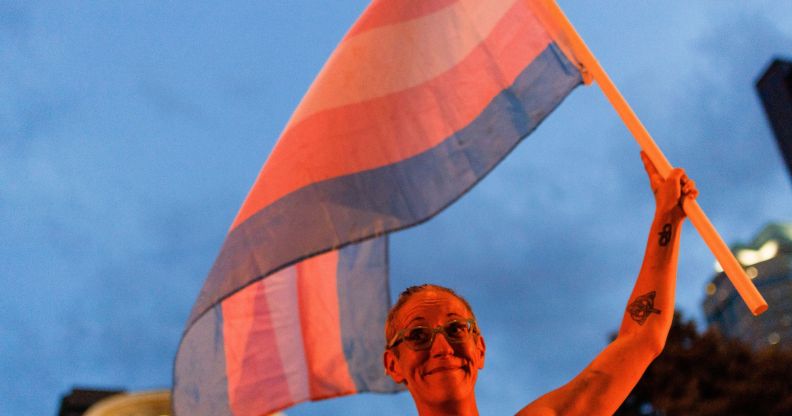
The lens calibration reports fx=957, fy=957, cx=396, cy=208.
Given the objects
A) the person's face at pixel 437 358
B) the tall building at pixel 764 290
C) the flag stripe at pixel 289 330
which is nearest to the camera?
the person's face at pixel 437 358

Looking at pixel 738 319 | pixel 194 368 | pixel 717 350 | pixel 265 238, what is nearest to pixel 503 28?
pixel 265 238

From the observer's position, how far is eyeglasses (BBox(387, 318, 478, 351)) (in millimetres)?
3055

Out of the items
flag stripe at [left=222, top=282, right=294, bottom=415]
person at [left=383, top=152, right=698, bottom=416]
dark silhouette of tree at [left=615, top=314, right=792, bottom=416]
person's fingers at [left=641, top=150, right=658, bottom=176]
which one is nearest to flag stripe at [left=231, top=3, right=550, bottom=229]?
flag stripe at [left=222, top=282, right=294, bottom=415]

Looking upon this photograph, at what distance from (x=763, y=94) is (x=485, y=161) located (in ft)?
65.6

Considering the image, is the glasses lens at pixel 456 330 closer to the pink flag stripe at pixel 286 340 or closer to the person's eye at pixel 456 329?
the person's eye at pixel 456 329

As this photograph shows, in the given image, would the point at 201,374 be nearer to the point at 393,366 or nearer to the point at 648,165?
the point at 393,366

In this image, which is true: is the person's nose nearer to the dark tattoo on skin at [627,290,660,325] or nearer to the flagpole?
the dark tattoo on skin at [627,290,660,325]

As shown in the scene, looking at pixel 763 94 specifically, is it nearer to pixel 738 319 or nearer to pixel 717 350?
pixel 717 350

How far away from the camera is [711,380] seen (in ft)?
61.5

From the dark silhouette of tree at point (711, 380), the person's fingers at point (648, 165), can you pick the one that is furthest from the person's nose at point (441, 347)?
the dark silhouette of tree at point (711, 380)

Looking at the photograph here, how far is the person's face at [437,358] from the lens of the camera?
2.99m

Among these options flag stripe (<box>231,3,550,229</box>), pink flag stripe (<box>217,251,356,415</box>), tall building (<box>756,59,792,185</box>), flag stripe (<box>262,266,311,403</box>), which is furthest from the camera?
tall building (<box>756,59,792,185</box>)

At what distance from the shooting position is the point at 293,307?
6031 millimetres

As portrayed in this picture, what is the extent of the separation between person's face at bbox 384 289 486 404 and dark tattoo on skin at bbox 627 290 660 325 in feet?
1.95
